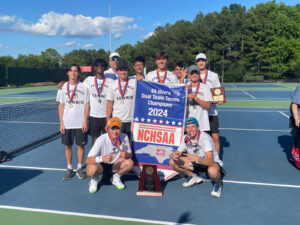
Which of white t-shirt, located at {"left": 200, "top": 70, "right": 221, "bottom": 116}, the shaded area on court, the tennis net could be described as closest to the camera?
the shaded area on court

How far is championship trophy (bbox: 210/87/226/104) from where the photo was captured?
214 inches

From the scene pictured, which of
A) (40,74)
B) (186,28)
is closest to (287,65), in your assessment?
(186,28)

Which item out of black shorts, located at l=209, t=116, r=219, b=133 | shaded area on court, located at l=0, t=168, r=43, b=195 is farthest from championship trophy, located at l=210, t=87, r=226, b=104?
shaded area on court, located at l=0, t=168, r=43, b=195

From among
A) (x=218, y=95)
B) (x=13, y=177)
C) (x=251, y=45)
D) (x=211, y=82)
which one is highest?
(x=251, y=45)

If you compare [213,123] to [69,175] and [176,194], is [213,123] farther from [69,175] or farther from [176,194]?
[69,175]

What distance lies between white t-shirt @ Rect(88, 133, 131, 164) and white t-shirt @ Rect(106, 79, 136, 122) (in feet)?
1.57

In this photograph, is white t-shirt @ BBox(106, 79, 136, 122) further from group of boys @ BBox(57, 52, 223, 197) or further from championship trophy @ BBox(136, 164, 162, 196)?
championship trophy @ BBox(136, 164, 162, 196)

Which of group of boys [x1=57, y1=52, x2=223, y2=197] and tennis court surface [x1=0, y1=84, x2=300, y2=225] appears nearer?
tennis court surface [x1=0, y1=84, x2=300, y2=225]

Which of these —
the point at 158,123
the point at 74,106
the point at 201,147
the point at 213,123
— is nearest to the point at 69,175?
the point at 74,106

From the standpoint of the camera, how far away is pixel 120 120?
4840 millimetres

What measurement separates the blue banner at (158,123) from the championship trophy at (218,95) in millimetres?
681

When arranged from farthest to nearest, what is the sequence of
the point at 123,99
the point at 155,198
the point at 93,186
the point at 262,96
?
the point at 262,96 → the point at 123,99 → the point at 93,186 → the point at 155,198

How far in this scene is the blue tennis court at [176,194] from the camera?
13.3 ft

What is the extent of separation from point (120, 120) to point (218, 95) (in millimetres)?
2078
